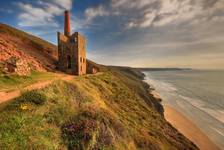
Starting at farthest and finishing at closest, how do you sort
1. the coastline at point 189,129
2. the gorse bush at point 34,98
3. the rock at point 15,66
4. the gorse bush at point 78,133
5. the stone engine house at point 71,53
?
the stone engine house at point 71,53 < the coastline at point 189,129 < the rock at point 15,66 < the gorse bush at point 34,98 < the gorse bush at point 78,133

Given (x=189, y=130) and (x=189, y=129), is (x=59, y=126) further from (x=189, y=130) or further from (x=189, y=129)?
(x=189, y=129)

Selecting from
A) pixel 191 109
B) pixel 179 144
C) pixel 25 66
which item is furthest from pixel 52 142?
pixel 191 109

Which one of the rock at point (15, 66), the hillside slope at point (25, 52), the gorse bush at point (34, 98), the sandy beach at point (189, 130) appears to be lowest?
the sandy beach at point (189, 130)

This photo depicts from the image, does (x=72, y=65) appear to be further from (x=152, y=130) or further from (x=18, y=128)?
(x=18, y=128)

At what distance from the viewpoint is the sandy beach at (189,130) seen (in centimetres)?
2701

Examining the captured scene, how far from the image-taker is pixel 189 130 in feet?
106

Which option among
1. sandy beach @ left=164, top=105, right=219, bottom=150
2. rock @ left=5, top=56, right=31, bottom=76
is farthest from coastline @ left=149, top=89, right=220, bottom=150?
rock @ left=5, top=56, right=31, bottom=76

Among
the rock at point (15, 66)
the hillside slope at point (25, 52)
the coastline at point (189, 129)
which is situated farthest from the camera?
the coastline at point (189, 129)

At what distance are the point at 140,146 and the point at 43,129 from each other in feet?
32.5

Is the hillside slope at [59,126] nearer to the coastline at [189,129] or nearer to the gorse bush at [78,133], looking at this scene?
the gorse bush at [78,133]

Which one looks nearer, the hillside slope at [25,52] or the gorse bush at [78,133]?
the gorse bush at [78,133]

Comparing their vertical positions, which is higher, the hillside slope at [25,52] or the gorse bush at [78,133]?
the hillside slope at [25,52]

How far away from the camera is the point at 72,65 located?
3102 cm

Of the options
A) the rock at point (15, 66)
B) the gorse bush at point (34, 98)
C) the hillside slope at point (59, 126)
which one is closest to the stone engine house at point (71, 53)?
the rock at point (15, 66)
